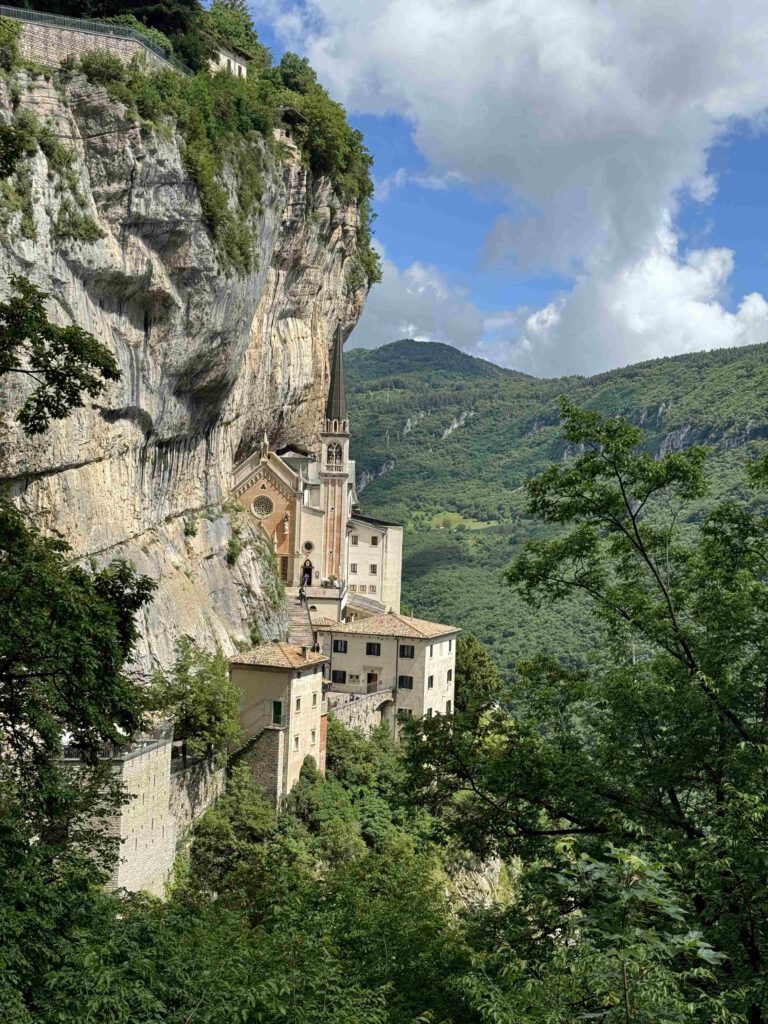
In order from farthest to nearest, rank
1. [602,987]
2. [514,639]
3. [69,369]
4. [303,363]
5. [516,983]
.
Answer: [514,639], [303,363], [69,369], [516,983], [602,987]

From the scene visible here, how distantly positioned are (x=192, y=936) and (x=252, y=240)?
31.0 meters

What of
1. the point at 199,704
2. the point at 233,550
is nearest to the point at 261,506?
the point at 233,550

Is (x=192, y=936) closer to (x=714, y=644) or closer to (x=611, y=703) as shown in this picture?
(x=611, y=703)

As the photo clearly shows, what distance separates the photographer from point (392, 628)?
52656 millimetres

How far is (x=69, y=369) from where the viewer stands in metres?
15.0

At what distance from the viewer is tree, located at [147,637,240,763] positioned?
116 feet

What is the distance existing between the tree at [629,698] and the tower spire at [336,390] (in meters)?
46.7

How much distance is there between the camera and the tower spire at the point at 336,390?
65019mm

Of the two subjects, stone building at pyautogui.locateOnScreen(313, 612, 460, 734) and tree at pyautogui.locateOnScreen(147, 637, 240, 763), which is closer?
tree at pyautogui.locateOnScreen(147, 637, 240, 763)

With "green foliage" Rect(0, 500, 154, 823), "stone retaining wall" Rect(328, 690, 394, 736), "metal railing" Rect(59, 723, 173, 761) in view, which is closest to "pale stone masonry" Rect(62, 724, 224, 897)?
"metal railing" Rect(59, 723, 173, 761)

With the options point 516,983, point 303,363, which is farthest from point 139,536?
point 516,983

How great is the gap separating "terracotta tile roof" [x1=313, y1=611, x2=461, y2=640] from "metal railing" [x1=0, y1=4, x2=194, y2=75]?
24933mm

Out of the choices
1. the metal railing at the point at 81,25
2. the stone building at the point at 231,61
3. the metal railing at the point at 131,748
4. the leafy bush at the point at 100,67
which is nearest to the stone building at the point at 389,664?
the metal railing at the point at 131,748

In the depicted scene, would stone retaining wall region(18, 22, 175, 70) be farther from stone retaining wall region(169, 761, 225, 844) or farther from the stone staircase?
the stone staircase
